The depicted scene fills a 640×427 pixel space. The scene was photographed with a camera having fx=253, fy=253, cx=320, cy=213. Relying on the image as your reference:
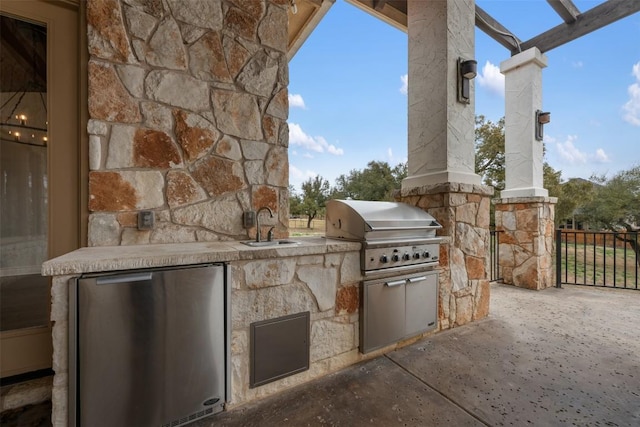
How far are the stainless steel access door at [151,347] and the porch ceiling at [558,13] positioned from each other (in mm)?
3861

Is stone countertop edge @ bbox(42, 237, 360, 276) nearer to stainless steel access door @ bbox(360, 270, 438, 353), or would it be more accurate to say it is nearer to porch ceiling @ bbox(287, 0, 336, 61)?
stainless steel access door @ bbox(360, 270, 438, 353)

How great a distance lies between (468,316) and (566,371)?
885mm

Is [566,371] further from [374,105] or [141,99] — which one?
[374,105]

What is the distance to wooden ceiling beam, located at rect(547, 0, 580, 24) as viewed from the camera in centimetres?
349

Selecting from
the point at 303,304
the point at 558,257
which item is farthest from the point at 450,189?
the point at 558,257

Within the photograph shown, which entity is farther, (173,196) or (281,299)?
(173,196)

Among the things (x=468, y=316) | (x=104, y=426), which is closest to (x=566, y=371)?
(x=468, y=316)

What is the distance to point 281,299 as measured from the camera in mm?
1662

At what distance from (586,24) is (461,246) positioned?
389 cm

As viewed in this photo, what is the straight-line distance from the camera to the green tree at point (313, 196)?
9.69ft

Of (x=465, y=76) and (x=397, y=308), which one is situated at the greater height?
(x=465, y=76)

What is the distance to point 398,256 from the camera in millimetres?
2088

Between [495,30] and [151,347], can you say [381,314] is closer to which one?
[151,347]

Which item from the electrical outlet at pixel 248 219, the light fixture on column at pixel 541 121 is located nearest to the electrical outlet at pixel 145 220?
the electrical outlet at pixel 248 219
